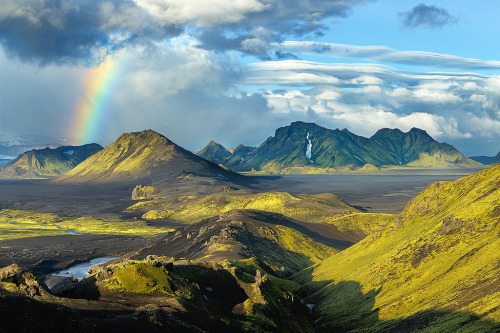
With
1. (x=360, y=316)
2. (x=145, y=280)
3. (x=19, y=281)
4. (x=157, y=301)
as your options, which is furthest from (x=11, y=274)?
(x=360, y=316)

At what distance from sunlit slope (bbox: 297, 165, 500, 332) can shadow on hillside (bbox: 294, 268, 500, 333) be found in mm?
280

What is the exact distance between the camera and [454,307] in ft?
338

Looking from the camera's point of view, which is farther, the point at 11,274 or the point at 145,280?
the point at 145,280

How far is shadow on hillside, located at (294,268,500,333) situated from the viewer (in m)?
93.8

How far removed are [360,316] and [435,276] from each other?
23365mm

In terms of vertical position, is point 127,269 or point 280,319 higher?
point 127,269

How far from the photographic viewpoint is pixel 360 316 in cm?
13088

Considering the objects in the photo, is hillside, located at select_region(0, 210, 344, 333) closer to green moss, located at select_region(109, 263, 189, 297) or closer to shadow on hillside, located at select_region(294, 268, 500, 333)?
green moss, located at select_region(109, 263, 189, 297)

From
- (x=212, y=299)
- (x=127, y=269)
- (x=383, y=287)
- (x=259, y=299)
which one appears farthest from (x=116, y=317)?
(x=383, y=287)

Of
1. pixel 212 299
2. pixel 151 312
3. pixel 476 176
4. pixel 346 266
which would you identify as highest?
pixel 476 176

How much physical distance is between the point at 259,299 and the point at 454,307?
43.7 metres

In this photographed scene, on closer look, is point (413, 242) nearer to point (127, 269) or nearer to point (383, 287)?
point (383, 287)

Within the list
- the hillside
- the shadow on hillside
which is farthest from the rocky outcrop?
the shadow on hillside

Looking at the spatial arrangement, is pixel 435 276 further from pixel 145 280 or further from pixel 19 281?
pixel 19 281
